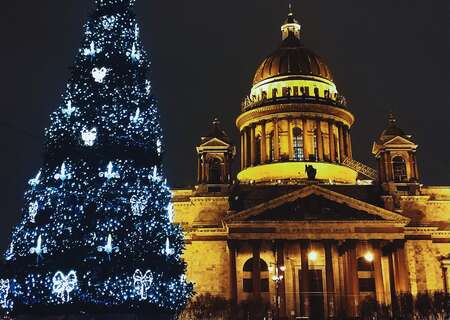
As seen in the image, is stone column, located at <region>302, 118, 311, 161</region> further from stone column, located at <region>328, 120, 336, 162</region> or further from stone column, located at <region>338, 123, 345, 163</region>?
stone column, located at <region>338, 123, 345, 163</region>

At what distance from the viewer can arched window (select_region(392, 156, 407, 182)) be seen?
55.3 meters

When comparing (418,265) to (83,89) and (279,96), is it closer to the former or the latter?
(279,96)

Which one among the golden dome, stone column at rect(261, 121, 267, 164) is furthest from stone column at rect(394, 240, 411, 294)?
the golden dome

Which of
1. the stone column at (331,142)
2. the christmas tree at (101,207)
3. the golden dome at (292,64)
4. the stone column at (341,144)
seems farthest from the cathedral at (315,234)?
the christmas tree at (101,207)

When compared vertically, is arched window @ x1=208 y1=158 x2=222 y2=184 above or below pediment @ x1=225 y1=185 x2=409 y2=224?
above

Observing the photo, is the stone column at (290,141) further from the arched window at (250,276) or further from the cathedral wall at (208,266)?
the cathedral wall at (208,266)

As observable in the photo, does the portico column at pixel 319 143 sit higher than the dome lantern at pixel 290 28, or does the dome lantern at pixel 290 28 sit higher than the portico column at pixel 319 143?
the dome lantern at pixel 290 28

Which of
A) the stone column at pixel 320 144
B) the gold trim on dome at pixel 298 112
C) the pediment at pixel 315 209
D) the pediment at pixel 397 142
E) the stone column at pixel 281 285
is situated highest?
the gold trim on dome at pixel 298 112

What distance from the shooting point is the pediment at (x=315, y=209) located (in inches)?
1941

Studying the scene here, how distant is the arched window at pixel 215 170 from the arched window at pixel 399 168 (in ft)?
51.6

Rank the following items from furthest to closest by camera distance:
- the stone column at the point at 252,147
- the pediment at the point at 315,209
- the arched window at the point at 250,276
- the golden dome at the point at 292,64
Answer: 1. the golden dome at the point at 292,64
2. the stone column at the point at 252,147
3. the arched window at the point at 250,276
4. the pediment at the point at 315,209

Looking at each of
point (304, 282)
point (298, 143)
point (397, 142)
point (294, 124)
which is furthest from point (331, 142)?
point (304, 282)

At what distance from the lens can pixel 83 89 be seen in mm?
26891

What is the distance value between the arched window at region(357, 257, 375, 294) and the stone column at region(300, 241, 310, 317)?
5335mm
